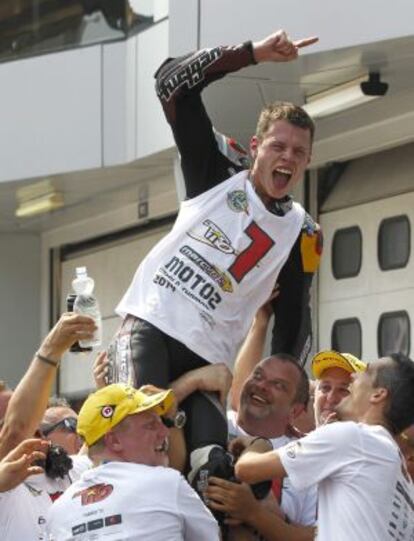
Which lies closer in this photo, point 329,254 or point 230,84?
point 230,84

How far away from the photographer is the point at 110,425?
22.4 ft

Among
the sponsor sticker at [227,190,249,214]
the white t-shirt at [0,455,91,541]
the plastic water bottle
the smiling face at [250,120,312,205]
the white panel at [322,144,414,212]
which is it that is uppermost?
the white panel at [322,144,414,212]

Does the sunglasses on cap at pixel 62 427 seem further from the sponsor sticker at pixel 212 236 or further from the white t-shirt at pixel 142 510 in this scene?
the white t-shirt at pixel 142 510

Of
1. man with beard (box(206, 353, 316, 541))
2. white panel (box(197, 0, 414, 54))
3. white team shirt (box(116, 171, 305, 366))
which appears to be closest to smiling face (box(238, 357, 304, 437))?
man with beard (box(206, 353, 316, 541))

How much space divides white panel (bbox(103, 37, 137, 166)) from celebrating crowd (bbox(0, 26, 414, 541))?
6343 mm

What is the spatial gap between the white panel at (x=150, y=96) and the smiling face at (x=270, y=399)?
235 inches

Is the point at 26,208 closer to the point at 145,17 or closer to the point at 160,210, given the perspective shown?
the point at 160,210

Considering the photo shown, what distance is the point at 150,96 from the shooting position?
45.4 ft

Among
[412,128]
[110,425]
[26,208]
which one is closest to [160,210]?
[26,208]

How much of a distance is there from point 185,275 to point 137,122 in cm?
681

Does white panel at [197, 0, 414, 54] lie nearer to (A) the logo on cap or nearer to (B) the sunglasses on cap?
(B) the sunglasses on cap

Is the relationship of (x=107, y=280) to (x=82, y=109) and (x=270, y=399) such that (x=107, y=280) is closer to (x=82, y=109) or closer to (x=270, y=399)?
(x=82, y=109)

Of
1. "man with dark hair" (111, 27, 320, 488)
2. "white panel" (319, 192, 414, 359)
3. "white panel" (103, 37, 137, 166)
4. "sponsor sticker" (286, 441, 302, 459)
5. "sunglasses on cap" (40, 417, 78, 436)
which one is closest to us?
"sponsor sticker" (286, 441, 302, 459)

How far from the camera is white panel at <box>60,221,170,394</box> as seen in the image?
1722 cm
